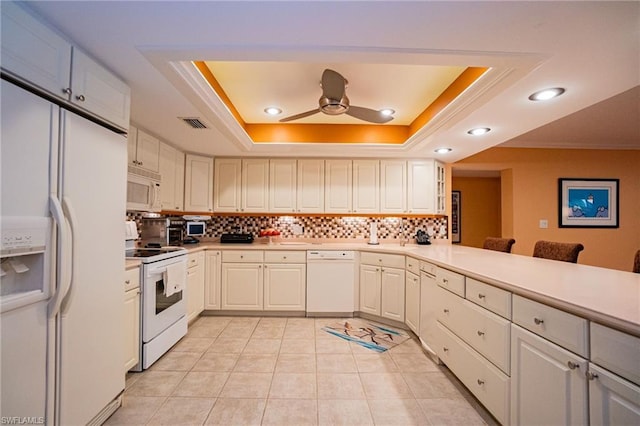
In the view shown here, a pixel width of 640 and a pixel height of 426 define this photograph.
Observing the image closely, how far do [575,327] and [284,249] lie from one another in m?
2.79

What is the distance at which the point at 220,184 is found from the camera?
383cm

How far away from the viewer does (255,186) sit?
383 centimetres

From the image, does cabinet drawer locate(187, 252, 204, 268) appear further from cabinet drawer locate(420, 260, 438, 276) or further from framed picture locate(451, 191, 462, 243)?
framed picture locate(451, 191, 462, 243)

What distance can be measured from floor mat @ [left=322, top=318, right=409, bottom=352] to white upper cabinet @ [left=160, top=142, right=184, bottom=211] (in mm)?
2375

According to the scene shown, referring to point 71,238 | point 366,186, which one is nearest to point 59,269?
point 71,238

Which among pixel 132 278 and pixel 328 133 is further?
pixel 328 133

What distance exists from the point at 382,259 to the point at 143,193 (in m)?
2.71

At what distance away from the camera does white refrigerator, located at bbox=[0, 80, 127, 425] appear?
1.11 meters

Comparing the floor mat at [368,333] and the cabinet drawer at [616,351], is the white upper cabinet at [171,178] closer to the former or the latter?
the floor mat at [368,333]

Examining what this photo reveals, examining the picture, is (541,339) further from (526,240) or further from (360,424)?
(526,240)

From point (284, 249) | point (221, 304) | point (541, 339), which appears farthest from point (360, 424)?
point (221, 304)

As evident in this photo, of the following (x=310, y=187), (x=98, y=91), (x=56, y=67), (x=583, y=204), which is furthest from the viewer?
(x=583, y=204)

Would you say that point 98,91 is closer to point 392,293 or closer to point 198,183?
point 198,183

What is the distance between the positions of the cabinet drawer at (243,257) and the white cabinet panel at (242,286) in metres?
0.05
